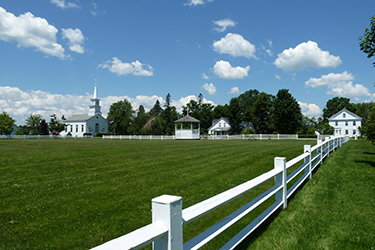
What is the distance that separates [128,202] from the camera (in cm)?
585

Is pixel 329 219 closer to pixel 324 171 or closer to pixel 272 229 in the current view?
pixel 272 229

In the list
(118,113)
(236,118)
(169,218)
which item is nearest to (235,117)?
(236,118)

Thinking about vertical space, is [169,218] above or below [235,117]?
below

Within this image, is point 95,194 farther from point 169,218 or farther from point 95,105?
point 95,105

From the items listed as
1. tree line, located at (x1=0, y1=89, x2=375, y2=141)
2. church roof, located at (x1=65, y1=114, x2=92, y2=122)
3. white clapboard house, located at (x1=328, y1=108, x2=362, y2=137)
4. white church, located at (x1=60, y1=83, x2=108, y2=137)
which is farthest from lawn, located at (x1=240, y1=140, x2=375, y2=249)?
church roof, located at (x1=65, y1=114, x2=92, y2=122)

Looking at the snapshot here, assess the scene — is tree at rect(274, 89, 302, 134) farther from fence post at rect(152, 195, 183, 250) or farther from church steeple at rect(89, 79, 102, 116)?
fence post at rect(152, 195, 183, 250)

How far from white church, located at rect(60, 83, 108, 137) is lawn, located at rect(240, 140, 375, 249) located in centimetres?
7566

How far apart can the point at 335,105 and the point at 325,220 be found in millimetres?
92072

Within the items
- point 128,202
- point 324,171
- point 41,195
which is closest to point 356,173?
point 324,171

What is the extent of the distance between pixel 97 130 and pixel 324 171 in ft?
253

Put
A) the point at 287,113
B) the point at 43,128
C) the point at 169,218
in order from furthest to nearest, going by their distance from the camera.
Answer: the point at 43,128 < the point at 287,113 < the point at 169,218

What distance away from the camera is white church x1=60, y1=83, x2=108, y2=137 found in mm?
75500

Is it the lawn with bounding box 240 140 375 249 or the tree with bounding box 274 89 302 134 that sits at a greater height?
the tree with bounding box 274 89 302 134

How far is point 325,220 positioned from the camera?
15.3 feet
